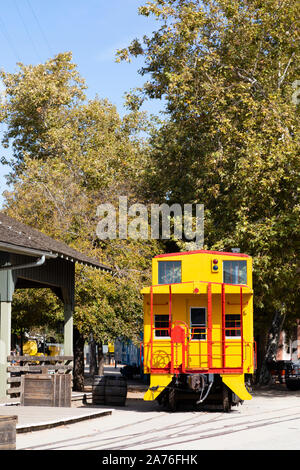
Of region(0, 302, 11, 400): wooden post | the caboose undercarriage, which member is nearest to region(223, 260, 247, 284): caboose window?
the caboose undercarriage

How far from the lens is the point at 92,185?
3844 centimetres

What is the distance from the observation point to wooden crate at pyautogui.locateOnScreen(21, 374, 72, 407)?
61.3 ft

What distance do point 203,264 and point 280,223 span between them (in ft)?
24.9

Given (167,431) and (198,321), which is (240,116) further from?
(167,431)

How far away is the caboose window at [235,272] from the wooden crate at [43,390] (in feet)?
17.3

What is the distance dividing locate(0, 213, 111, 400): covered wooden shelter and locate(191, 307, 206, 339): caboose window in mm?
3659

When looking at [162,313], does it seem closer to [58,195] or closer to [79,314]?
[79,314]

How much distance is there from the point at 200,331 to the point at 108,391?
3.85m

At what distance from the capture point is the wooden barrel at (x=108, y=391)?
21.1 metres

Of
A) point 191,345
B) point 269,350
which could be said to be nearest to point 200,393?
point 191,345

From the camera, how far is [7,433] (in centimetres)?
907

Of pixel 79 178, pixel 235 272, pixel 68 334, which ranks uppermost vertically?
pixel 79 178

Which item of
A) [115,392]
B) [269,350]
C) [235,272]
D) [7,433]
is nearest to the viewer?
[7,433]
